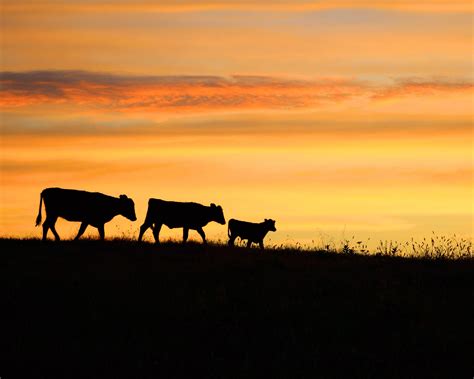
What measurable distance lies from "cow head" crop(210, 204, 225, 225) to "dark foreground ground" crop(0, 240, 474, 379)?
1023cm

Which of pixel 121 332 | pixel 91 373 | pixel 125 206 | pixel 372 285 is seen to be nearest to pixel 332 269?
pixel 372 285

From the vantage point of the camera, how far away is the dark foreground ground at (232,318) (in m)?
12.6

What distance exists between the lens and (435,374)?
12398 mm

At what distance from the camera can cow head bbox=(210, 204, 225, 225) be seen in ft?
104

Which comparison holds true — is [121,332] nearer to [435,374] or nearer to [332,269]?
[435,374]

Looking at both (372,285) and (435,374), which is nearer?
(435,374)

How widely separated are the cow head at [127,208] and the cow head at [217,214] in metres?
3.00

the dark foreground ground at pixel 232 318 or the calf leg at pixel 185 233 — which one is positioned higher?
Answer: the calf leg at pixel 185 233

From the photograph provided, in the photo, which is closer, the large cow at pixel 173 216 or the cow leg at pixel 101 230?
the cow leg at pixel 101 230

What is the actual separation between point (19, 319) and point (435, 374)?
7088mm

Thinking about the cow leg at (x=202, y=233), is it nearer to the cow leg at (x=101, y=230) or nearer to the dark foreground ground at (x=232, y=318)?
the cow leg at (x=101, y=230)

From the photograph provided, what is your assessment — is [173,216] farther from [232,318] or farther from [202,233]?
[232,318]

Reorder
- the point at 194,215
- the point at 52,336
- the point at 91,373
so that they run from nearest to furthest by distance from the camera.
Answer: the point at 91,373 < the point at 52,336 < the point at 194,215

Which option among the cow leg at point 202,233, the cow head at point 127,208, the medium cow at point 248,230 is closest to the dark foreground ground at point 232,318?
the cow leg at point 202,233
